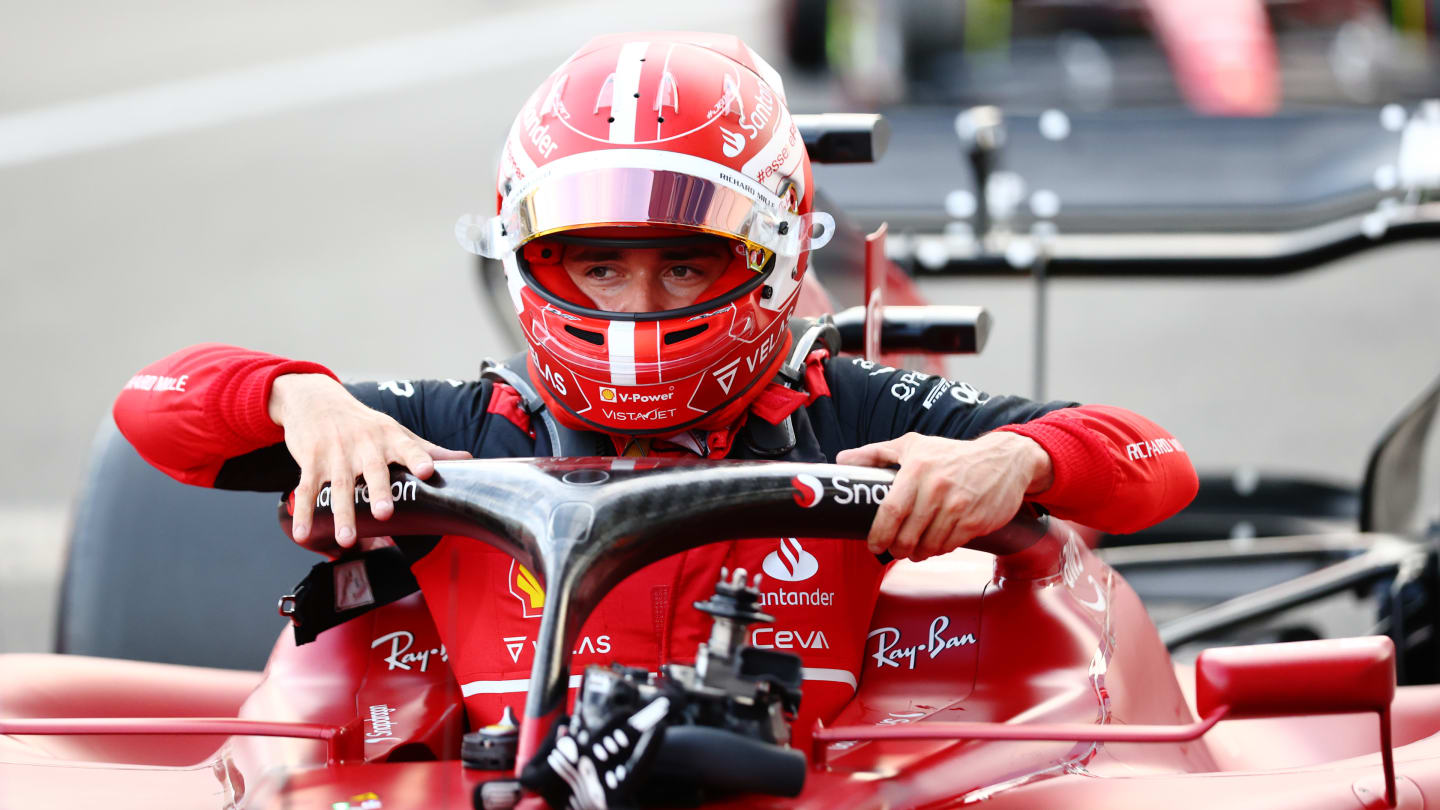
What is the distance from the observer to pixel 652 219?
2.22m

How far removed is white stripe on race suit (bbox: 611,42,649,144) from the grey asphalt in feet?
7.07

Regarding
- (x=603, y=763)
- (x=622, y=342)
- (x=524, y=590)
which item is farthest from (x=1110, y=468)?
(x=603, y=763)

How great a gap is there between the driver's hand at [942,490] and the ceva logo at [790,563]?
0.22 meters

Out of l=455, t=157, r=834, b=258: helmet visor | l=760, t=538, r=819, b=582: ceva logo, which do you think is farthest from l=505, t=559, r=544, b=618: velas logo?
l=455, t=157, r=834, b=258: helmet visor

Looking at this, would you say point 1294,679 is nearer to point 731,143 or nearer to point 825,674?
point 825,674

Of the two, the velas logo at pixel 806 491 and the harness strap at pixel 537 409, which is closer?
the velas logo at pixel 806 491

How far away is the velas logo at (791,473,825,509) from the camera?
Answer: 1930 mm

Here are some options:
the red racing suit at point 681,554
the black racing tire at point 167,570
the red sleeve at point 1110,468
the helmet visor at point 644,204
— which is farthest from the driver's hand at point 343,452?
the black racing tire at point 167,570

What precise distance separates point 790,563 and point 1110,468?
408 mm

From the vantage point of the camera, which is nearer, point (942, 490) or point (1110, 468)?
point (942, 490)

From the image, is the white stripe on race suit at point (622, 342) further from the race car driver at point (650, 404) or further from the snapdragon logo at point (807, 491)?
the snapdragon logo at point (807, 491)

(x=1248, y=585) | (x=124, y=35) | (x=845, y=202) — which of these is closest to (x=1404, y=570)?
(x=1248, y=585)

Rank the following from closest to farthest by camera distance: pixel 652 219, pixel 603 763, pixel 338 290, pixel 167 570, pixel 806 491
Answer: pixel 603 763 < pixel 806 491 < pixel 652 219 < pixel 167 570 < pixel 338 290

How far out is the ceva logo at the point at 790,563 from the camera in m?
2.23
